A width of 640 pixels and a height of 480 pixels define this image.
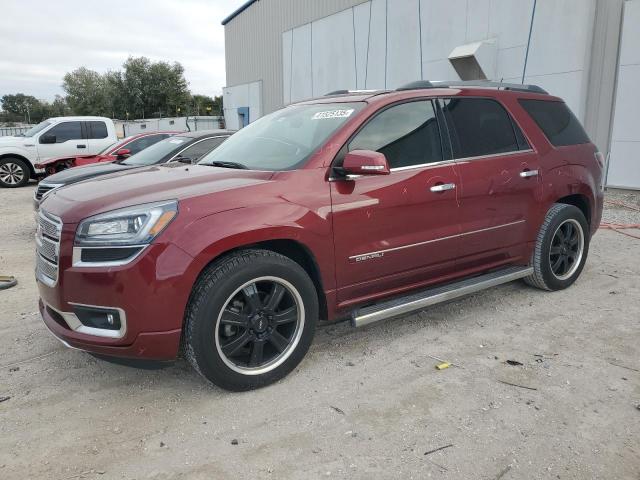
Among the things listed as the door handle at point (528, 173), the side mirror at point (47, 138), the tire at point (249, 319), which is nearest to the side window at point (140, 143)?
the side mirror at point (47, 138)

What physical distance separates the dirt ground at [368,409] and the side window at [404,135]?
136cm

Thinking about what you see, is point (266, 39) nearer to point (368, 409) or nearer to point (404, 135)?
point (404, 135)

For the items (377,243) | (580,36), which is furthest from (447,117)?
(580,36)

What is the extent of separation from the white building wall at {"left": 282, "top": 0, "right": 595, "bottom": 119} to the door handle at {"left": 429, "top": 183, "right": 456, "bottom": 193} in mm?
8359

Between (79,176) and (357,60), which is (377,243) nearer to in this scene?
(79,176)

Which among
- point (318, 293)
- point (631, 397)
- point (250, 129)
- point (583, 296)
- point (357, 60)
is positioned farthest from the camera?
point (357, 60)

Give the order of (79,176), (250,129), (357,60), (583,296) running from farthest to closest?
(357,60)
(79,176)
(583,296)
(250,129)

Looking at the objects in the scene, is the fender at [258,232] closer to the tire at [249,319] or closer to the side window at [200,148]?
the tire at [249,319]

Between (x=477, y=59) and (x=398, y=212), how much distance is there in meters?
9.80

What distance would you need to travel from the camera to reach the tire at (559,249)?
4637 mm

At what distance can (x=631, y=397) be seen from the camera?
3072mm

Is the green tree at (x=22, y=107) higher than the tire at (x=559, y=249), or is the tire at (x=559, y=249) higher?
the green tree at (x=22, y=107)

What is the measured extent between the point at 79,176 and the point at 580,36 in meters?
9.68

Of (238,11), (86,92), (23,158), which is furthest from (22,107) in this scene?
(23,158)
